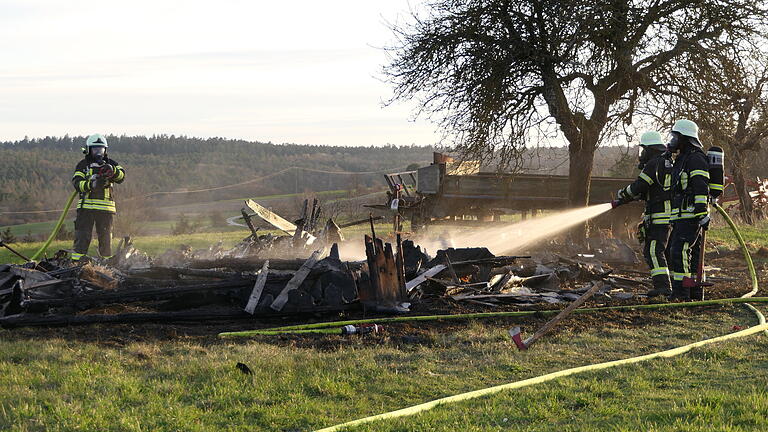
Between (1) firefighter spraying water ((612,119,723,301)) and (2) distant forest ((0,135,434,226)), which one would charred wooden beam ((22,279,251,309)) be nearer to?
(1) firefighter spraying water ((612,119,723,301))

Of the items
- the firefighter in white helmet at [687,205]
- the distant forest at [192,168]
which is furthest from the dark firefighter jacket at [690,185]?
the distant forest at [192,168]

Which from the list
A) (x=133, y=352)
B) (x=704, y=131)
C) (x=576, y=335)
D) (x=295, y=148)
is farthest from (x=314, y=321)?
(x=295, y=148)

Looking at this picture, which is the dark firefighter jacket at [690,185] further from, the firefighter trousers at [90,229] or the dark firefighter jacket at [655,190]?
the firefighter trousers at [90,229]

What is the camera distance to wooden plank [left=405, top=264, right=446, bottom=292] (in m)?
8.76

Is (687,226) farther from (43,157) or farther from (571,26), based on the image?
(43,157)

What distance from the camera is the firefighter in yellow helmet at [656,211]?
30.6 ft

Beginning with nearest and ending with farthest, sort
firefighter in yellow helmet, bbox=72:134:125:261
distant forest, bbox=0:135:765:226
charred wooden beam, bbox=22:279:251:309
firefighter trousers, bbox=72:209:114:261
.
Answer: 1. charred wooden beam, bbox=22:279:251:309
2. firefighter in yellow helmet, bbox=72:134:125:261
3. firefighter trousers, bbox=72:209:114:261
4. distant forest, bbox=0:135:765:226

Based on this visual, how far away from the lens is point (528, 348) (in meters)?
6.57

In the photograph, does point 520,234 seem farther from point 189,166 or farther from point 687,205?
point 189,166

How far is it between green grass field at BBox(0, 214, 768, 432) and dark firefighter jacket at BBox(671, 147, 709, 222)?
66.2 inches

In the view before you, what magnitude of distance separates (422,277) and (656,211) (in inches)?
121

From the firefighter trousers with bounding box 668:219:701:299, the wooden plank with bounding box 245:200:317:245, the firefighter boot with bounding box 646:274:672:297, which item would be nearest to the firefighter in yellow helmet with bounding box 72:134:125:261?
the wooden plank with bounding box 245:200:317:245

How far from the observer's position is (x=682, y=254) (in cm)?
898

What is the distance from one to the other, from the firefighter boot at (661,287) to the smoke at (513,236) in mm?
4857
